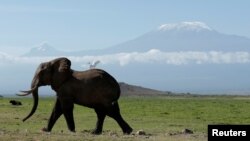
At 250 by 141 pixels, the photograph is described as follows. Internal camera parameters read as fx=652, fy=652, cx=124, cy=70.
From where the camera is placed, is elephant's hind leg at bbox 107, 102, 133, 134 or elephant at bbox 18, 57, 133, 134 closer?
elephant at bbox 18, 57, 133, 134

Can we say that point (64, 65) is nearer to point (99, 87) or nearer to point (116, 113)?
point (99, 87)

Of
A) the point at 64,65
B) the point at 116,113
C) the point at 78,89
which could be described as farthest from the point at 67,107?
the point at 116,113

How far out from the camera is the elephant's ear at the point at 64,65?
2533 cm

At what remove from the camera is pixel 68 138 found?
20.9 metres

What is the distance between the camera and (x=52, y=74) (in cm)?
2562

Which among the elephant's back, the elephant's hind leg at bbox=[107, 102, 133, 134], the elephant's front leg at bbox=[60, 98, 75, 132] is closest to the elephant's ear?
the elephant's back

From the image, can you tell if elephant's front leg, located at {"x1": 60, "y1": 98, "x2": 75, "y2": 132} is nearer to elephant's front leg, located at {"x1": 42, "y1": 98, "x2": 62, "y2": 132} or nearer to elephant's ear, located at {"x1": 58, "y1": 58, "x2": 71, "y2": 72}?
elephant's front leg, located at {"x1": 42, "y1": 98, "x2": 62, "y2": 132}

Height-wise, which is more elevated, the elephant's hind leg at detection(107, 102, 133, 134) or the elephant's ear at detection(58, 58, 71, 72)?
the elephant's ear at detection(58, 58, 71, 72)

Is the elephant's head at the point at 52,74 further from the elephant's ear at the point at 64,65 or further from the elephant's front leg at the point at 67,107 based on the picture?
the elephant's front leg at the point at 67,107

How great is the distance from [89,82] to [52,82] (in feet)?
5.41

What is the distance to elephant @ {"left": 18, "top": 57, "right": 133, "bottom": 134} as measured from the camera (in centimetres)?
2483

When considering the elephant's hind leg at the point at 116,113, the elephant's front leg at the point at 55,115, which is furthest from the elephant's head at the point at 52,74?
the elephant's hind leg at the point at 116,113

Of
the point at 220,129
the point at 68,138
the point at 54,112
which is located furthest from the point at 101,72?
the point at 220,129

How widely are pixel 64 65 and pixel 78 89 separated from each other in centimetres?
120
